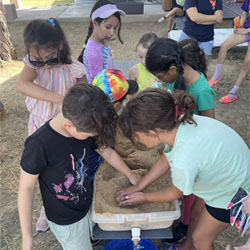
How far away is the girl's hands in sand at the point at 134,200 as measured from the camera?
140 centimetres

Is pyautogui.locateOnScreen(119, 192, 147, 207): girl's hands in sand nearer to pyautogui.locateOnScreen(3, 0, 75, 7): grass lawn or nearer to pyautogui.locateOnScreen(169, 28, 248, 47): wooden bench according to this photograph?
pyautogui.locateOnScreen(169, 28, 248, 47): wooden bench

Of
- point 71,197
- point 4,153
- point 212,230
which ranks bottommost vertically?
point 4,153

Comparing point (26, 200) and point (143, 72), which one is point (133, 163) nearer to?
point (26, 200)

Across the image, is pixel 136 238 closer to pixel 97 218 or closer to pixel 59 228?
pixel 97 218

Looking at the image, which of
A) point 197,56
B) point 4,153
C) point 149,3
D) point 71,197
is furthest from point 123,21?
point 71,197

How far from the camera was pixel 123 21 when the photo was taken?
773 cm

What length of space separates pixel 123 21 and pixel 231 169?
7298 mm

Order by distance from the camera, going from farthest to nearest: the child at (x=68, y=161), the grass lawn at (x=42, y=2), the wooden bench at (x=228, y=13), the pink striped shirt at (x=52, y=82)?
the grass lawn at (x=42, y=2), the wooden bench at (x=228, y=13), the pink striped shirt at (x=52, y=82), the child at (x=68, y=161)

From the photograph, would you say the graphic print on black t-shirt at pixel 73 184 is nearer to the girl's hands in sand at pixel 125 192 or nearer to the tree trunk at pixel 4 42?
the girl's hands in sand at pixel 125 192

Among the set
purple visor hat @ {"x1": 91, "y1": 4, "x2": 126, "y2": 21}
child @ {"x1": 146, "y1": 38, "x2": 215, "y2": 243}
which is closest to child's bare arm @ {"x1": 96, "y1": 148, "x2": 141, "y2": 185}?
child @ {"x1": 146, "y1": 38, "x2": 215, "y2": 243}

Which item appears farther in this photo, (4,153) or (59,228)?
(4,153)

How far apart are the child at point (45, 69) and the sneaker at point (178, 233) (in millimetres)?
1260

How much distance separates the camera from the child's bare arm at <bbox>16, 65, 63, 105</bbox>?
4.86 ft

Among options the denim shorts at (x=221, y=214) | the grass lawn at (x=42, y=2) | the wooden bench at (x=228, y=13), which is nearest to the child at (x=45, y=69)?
the denim shorts at (x=221, y=214)
